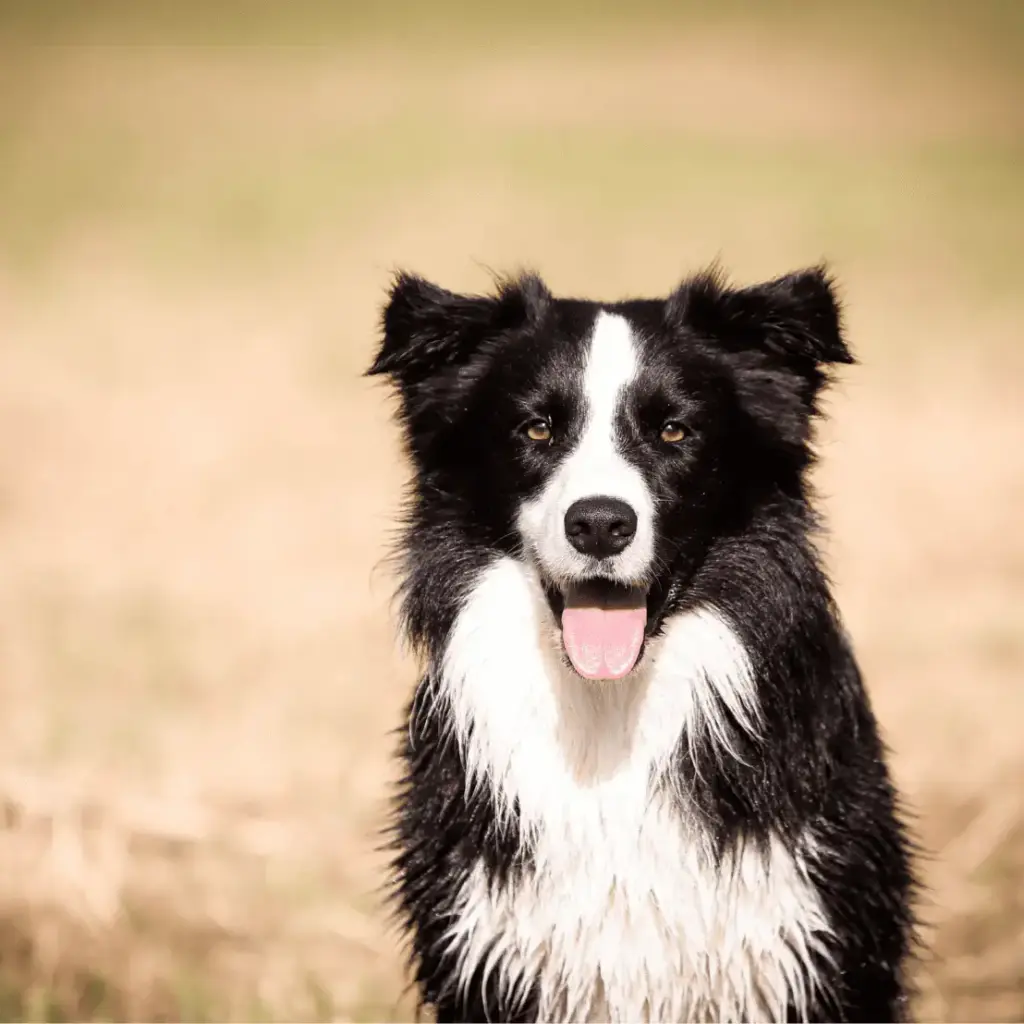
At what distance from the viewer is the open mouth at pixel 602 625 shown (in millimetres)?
3590

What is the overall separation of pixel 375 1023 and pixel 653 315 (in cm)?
233

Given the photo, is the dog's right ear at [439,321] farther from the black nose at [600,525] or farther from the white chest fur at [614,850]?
the black nose at [600,525]

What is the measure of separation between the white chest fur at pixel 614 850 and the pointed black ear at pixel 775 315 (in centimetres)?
73

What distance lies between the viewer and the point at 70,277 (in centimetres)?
1616

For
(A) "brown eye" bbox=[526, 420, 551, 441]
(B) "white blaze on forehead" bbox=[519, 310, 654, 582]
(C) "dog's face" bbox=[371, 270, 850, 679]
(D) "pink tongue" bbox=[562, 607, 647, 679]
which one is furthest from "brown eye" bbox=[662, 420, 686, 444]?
(D) "pink tongue" bbox=[562, 607, 647, 679]

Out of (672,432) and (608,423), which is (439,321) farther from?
(672,432)

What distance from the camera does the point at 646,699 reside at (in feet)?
12.3

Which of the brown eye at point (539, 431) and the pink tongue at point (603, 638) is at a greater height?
the brown eye at point (539, 431)

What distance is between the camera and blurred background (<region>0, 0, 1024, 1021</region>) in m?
5.22

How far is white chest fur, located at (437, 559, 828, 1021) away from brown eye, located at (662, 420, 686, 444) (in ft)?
1.48

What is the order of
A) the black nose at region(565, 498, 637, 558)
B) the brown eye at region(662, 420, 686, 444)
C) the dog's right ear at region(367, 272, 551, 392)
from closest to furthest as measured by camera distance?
the black nose at region(565, 498, 637, 558)
the brown eye at region(662, 420, 686, 444)
the dog's right ear at region(367, 272, 551, 392)

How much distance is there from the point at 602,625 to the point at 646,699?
25 centimetres

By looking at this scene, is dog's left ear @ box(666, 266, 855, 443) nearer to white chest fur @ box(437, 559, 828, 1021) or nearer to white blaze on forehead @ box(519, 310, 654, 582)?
white blaze on forehead @ box(519, 310, 654, 582)

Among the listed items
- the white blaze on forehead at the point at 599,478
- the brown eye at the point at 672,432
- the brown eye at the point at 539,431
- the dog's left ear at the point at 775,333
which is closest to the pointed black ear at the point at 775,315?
the dog's left ear at the point at 775,333
